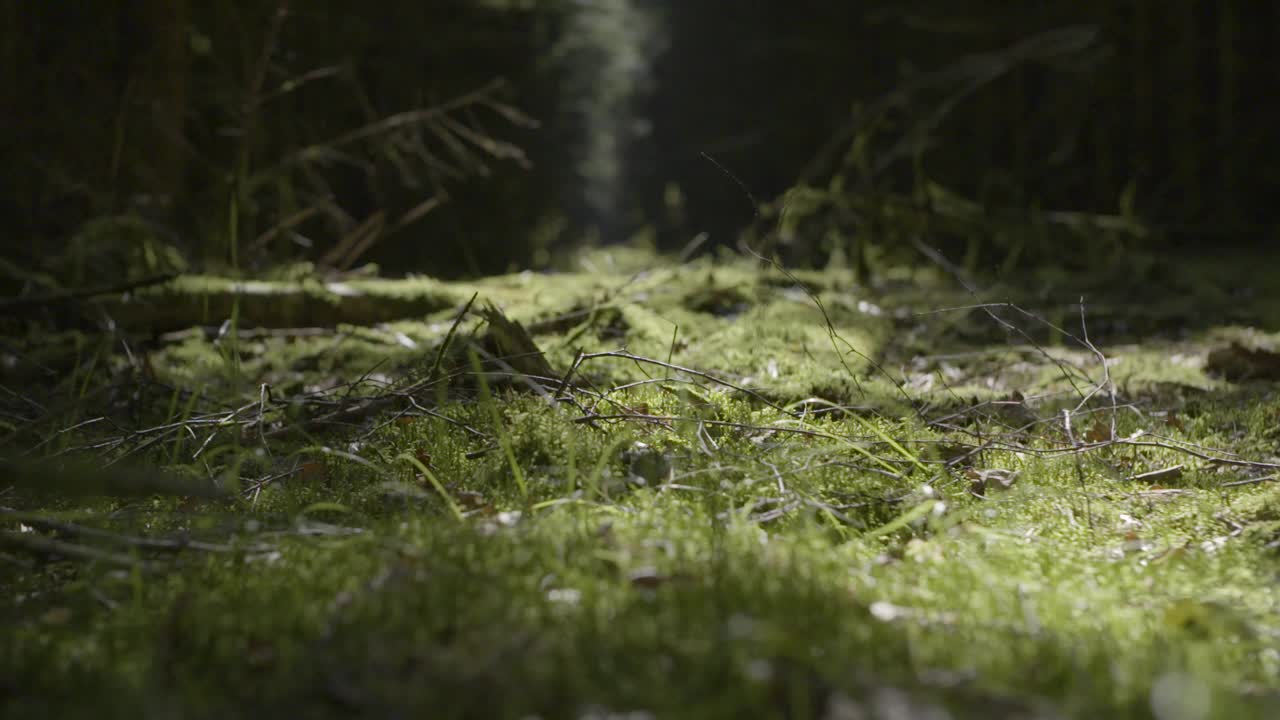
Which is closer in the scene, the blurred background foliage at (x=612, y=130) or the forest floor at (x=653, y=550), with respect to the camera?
the forest floor at (x=653, y=550)

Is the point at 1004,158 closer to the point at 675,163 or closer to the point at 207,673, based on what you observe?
the point at 675,163

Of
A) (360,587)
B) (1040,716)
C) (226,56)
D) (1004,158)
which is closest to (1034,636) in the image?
(1040,716)

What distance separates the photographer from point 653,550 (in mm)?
1831

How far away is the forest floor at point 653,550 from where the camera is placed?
1293 mm

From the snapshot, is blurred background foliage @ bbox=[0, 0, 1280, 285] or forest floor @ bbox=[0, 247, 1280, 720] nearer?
forest floor @ bbox=[0, 247, 1280, 720]

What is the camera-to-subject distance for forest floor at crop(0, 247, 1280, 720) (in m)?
1.29

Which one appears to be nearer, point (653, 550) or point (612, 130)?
point (653, 550)

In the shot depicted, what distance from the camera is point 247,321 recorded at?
209 inches

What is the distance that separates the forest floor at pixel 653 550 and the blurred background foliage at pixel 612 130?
124cm

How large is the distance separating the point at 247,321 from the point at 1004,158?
33.5 ft

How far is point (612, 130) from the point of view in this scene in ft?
51.2

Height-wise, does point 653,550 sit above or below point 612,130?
above

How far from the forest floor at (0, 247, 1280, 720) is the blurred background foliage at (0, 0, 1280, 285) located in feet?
4.07

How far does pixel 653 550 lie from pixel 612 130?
572 inches
